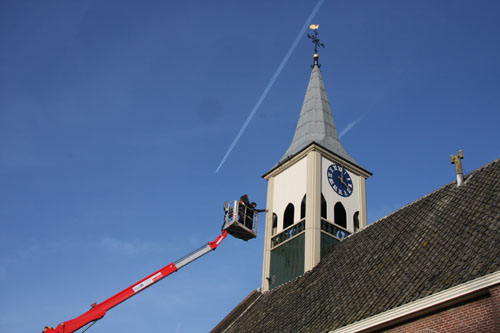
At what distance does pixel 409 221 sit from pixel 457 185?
2.01 meters

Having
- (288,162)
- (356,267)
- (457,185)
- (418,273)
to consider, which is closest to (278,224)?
(288,162)

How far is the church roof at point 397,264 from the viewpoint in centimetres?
1407

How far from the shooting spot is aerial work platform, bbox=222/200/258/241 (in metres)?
24.3

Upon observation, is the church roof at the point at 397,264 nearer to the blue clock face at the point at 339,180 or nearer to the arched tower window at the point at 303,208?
the arched tower window at the point at 303,208

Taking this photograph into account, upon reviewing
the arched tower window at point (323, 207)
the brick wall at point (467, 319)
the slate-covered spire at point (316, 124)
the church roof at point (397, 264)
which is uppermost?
the slate-covered spire at point (316, 124)

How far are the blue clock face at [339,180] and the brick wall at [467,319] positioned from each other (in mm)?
12749

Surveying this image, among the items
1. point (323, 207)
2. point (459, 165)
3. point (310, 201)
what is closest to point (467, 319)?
point (459, 165)

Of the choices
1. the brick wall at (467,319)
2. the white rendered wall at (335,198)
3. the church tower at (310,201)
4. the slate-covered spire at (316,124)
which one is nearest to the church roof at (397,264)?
the brick wall at (467,319)

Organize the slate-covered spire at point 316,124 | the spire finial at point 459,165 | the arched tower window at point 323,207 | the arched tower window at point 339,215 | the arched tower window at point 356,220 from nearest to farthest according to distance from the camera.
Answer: the spire finial at point 459,165 → the arched tower window at point 323,207 → the arched tower window at point 339,215 → the arched tower window at point 356,220 → the slate-covered spire at point 316,124

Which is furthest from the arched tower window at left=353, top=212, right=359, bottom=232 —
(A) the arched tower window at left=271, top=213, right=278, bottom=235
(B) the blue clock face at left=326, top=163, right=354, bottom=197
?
(A) the arched tower window at left=271, top=213, right=278, bottom=235

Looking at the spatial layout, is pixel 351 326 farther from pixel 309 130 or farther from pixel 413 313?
pixel 309 130

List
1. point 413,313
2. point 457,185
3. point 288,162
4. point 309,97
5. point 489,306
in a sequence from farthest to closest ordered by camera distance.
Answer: point 309,97
point 288,162
point 457,185
point 413,313
point 489,306

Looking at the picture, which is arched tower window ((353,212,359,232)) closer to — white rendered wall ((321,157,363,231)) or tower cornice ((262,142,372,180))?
white rendered wall ((321,157,363,231))

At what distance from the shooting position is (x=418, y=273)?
15039 mm
